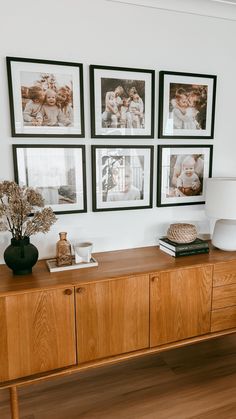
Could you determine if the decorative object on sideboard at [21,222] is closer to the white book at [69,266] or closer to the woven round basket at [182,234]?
the white book at [69,266]

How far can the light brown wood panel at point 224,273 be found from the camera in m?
1.92

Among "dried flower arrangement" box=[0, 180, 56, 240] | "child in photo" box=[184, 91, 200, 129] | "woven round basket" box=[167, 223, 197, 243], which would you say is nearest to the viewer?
"dried flower arrangement" box=[0, 180, 56, 240]

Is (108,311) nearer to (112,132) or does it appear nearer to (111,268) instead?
(111,268)

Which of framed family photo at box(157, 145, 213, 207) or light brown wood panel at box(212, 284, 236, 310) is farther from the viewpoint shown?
framed family photo at box(157, 145, 213, 207)

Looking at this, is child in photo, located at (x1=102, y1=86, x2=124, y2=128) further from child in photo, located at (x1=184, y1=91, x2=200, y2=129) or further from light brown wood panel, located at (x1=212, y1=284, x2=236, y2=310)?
light brown wood panel, located at (x1=212, y1=284, x2=236, y2=310)

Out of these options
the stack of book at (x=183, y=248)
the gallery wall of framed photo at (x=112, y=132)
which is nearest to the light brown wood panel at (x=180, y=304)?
the stack of book at (x=183, y=248)

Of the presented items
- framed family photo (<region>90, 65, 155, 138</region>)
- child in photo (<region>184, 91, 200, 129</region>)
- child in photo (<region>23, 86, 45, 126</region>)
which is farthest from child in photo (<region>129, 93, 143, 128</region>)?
child in photo (<region>23, 86, 45, 126</region>)

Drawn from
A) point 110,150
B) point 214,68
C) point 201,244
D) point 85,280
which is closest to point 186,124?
point 214,68

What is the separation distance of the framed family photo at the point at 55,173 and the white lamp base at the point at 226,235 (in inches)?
35.1

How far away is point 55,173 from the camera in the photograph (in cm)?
193

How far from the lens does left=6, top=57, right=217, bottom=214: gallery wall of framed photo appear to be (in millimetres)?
1826

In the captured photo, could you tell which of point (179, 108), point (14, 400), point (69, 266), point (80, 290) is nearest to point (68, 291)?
point (80, 290)

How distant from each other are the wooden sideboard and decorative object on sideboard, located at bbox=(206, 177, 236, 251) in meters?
0.10

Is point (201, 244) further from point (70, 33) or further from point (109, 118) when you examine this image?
point (70, 33)
